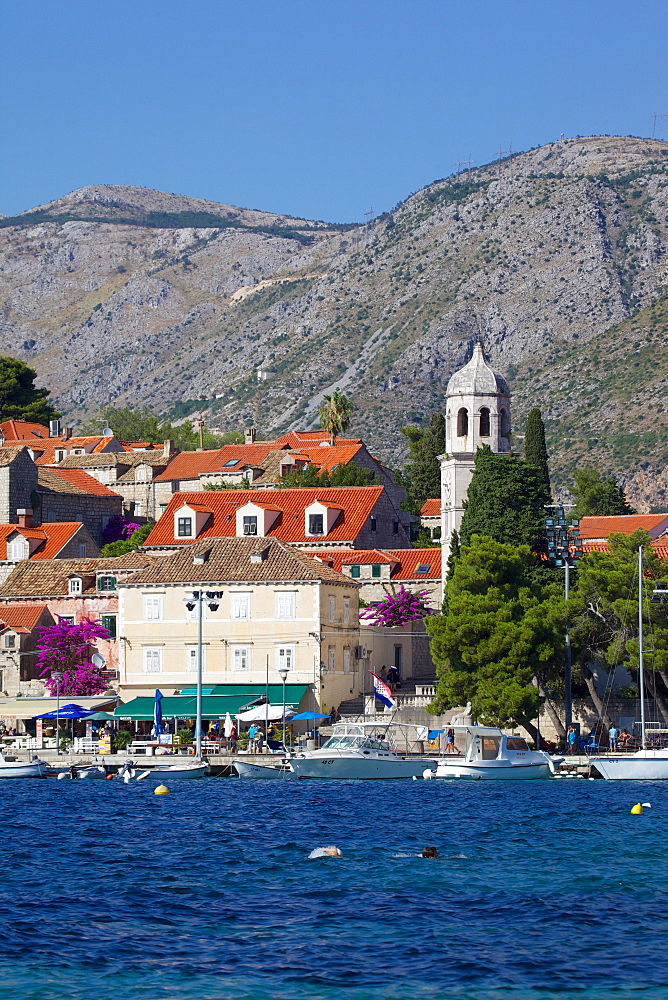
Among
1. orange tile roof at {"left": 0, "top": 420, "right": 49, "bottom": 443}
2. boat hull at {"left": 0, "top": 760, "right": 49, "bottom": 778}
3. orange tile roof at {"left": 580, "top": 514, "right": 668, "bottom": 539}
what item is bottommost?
boat hull at {"left": 0, "top": 760, "right": 49, "bottom": 778}

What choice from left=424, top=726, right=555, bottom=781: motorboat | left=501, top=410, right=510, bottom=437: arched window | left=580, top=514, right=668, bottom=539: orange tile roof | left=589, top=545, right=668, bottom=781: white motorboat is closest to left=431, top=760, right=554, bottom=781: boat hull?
left=424, top=726, right=555, bottom=781: motorboat

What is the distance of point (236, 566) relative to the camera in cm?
8206

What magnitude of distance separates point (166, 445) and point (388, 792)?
7917 centimetres

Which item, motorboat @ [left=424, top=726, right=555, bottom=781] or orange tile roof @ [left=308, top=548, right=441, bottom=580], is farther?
orange tile roof @ [left=308, top=548, right=441, bottom=580]

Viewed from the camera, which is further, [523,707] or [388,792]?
[523,707]

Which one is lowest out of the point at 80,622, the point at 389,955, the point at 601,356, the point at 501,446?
the point at 389,955

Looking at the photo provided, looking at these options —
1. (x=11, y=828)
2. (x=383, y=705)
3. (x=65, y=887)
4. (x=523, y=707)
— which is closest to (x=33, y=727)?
(x=383, y=705)

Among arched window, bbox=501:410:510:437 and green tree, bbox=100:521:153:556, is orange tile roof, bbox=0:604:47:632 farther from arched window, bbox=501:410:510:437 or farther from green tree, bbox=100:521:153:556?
arched window, bbox=501:410:510:437

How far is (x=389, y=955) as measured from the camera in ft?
91.2

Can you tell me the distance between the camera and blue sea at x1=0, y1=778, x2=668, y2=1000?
26094mm

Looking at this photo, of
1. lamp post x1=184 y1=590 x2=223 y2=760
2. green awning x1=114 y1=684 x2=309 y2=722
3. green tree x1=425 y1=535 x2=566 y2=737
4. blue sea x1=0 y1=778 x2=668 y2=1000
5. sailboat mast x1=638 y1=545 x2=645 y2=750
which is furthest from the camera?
green awning x1=114 y1=684 x2=309 y2=722

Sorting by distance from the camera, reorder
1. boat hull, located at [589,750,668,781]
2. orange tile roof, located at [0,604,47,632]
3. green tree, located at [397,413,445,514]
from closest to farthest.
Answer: boat hull, located at [589,750,668,781], orange tile roof, located at [0,604,47,632], green tree, located at [397,413,445,514]

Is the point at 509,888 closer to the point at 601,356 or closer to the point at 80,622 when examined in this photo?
the point at 80,622

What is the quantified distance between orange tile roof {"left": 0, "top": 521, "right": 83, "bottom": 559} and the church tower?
2544cm
